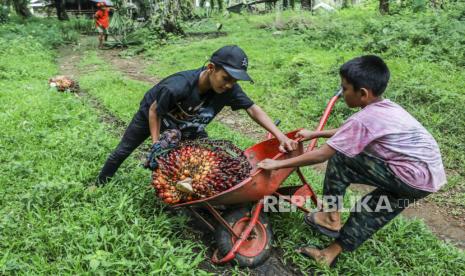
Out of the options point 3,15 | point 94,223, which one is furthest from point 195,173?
point 3,15

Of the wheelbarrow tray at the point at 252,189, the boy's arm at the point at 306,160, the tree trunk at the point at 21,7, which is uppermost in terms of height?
the tree trunk at the point at 21,7

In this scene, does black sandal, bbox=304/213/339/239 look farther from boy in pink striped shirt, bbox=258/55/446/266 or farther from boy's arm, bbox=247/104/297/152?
boy's arm, bbox=247/104/297/152

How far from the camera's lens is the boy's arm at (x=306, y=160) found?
2600 mm

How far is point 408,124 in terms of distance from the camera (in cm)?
256

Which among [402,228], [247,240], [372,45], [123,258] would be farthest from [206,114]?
[372,45]

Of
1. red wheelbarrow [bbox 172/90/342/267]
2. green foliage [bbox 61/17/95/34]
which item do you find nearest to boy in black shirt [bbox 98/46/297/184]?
red wheelbarrow [bbox 172/90/342/267]

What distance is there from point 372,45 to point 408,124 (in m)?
7.11

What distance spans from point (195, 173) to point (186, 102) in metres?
0.63

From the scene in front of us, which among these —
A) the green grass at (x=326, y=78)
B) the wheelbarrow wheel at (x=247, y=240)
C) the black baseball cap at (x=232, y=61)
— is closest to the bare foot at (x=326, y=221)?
the wheelbarrow wheel at (x=247, y=240)

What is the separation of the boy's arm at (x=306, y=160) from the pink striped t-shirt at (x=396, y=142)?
0.07 metres

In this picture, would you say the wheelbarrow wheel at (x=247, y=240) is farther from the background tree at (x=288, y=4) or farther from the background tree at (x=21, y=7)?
the background tree at (x=21, y=7)

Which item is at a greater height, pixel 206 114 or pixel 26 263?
pixel 206 114

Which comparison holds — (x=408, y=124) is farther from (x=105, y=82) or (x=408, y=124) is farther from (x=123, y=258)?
(x=105, y=82)

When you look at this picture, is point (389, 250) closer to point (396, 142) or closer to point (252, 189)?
point (396, 142)
